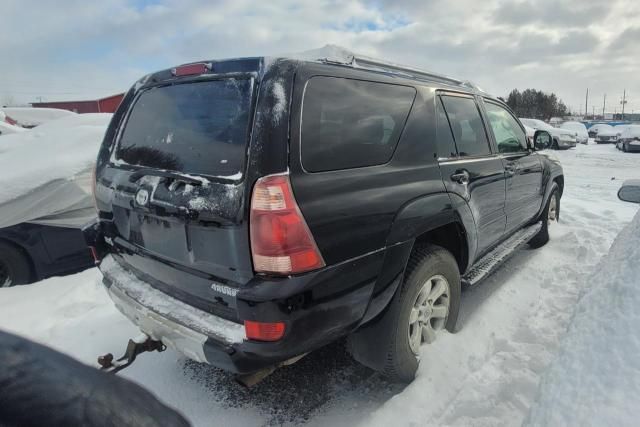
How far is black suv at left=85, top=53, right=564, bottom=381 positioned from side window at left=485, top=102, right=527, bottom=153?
40.5 inches

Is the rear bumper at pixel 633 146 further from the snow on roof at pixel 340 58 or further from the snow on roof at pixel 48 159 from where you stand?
the snow on roof at pixel 48 159

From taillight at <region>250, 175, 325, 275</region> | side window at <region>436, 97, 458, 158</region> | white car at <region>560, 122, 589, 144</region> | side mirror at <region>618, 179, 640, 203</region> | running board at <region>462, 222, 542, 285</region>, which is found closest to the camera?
taillight at <region>250, 175, 325, 275</region>

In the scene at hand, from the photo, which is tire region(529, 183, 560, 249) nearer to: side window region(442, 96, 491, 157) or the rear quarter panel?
side window region(442, 96, 491, 157)

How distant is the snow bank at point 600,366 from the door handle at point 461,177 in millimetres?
1361

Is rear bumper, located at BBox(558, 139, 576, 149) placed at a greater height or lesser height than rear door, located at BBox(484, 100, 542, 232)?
lesser

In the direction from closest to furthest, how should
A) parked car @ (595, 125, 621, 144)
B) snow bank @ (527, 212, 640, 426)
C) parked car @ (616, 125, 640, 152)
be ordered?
1. snow bank @ (527, 212, 640, 426)
2. parked car @ (616, 125, 640, 152)
3. parked car @ (595, 125, 621, 144)

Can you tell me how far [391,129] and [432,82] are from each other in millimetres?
761

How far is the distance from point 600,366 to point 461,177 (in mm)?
1827

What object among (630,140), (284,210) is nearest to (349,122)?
(284,210)

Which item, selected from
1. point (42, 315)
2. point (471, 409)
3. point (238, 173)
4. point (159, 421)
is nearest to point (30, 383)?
point (159, 421)

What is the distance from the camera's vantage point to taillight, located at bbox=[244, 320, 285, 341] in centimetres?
177

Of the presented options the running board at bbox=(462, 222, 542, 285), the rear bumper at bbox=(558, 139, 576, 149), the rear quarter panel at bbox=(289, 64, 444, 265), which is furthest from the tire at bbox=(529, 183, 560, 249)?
the rear bumper at bbox=(558, 139, 576, 149)

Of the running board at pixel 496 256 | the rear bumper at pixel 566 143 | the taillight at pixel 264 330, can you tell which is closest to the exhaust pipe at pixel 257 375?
the taillight at pixel 264 330

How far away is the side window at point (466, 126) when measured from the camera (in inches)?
118
